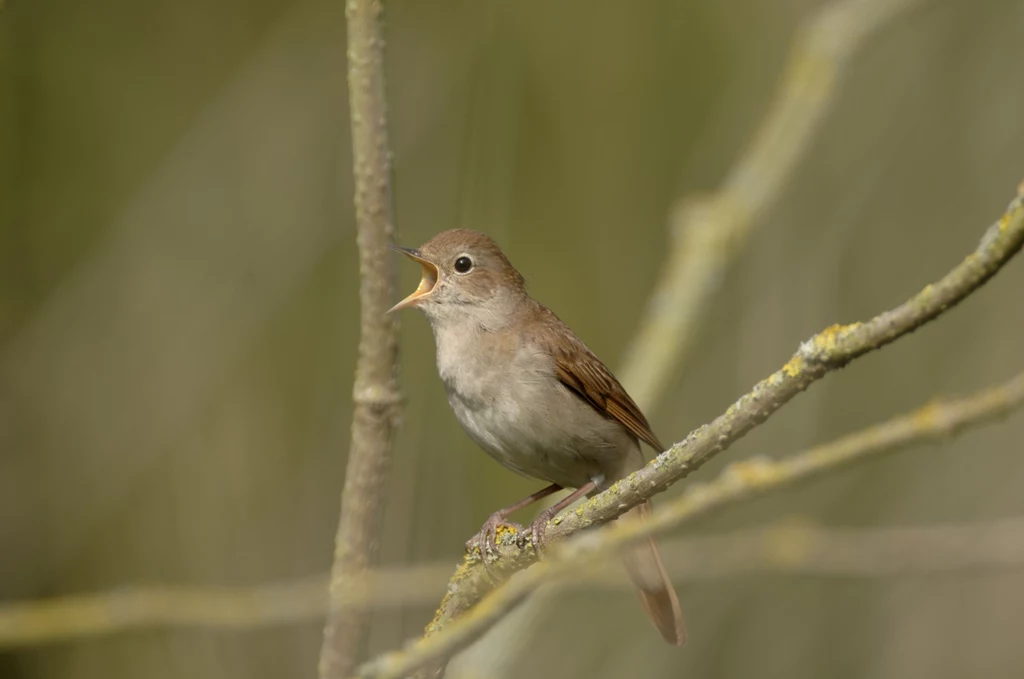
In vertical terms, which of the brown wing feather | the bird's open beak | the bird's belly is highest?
the bird's open beak

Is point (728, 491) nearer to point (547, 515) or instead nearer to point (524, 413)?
point (547, 515)

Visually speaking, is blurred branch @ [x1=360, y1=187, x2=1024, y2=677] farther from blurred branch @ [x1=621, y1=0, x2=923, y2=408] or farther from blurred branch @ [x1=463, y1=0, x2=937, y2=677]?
blurred branch @ [x1=621, y1=0, x2=923, y2=408]

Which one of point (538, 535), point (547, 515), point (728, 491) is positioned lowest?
point (728, 491)

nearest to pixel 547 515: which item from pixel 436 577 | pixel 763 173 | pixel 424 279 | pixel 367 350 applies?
pixel 436 577

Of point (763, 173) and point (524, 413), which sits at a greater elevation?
point (763, 173)

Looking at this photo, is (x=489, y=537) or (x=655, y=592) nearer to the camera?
(x=489, y=537)

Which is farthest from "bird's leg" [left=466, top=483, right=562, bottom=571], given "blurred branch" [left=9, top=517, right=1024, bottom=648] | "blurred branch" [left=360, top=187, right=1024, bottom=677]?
"blurred branch" [left=360, top=187, right=1024, bottom=677]

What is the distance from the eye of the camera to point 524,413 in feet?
12.4

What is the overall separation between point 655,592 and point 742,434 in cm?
241

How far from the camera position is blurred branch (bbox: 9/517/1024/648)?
8.48ft

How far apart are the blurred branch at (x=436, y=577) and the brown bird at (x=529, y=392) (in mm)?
419

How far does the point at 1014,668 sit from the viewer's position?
5832 mm

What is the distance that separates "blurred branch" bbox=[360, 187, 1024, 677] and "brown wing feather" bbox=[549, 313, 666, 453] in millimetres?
1610

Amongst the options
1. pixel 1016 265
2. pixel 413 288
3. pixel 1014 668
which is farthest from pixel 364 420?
pixel 1014 668
